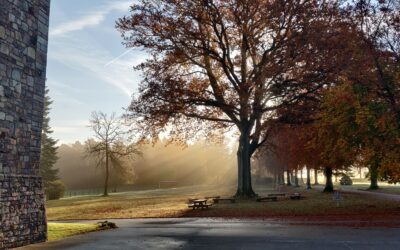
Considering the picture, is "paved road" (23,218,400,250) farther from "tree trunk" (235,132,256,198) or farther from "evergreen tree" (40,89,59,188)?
"evergreen tree" (40,89,59,188)

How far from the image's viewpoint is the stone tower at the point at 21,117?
1218 cm

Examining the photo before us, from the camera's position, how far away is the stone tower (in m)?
12.2

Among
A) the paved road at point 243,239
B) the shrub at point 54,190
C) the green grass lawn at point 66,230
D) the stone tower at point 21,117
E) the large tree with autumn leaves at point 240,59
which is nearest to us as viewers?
the paved road at point 243,239

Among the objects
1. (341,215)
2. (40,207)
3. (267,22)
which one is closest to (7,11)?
(40,207)

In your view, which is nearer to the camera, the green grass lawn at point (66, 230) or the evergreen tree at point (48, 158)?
the green grass lawn at point (66, 230)

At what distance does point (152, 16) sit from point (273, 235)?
68.7 feet

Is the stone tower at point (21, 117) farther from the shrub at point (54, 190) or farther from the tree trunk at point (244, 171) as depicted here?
the shrub at point (54, 190)

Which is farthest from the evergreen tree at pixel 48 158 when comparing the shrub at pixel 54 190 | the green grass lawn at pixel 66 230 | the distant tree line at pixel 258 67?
the green grass lawn at pixel 66 230

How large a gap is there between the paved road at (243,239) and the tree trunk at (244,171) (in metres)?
14.4

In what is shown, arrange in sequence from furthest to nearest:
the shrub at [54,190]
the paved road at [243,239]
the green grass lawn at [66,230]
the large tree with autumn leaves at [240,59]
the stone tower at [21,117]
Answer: the shrub at [54,190] → the large tree with autumn leaves at [240,59] → the green grass lawn at [66,230] → the stone tower at [21,117] → the paved road at [243,239]

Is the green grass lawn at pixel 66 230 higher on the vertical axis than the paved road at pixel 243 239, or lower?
lower

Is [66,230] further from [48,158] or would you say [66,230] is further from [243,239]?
[48,158]

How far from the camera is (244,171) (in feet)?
99.7

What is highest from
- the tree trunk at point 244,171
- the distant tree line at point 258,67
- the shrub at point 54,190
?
the distant tree line at point 258,67
